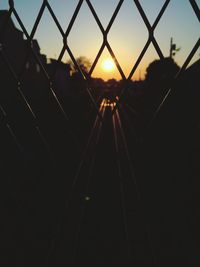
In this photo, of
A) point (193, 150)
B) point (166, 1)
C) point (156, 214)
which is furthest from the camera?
point (193, 150)

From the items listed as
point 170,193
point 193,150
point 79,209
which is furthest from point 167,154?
point 79,209

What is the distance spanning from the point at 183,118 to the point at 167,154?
4.19m

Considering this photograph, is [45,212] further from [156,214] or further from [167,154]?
[167,154]

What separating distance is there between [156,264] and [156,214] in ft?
2.99

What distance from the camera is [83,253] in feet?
6.39

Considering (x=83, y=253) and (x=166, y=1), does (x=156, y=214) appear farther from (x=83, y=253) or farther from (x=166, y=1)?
(x=166, y=1)

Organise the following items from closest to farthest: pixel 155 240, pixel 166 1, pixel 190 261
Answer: pixel 166 1 → pixel 190 261 → pixel 155 240

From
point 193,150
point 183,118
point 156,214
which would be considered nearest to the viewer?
point 156,214

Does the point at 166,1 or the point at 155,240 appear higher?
the point at 166,1

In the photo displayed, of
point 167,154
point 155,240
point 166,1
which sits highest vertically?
point 166,1

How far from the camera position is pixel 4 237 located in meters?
2.23

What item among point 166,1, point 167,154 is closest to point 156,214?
point 166,1

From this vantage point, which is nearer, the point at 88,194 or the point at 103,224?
the point at 103,224

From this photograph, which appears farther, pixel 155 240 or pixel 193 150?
pixel 193 150
